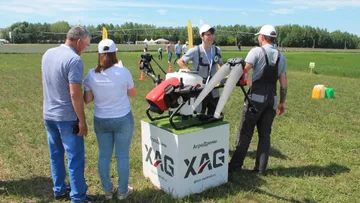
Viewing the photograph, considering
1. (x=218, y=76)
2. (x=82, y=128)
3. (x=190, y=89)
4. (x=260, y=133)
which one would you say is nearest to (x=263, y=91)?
(x=260, y=133)

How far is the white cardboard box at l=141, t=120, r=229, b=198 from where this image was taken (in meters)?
3.54

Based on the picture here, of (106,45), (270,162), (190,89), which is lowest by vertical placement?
(270,162)

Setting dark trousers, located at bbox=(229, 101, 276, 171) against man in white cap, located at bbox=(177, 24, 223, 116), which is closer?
dark trousers, located at bbox=(229, 101, 276, 171)

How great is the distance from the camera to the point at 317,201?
3.76 m

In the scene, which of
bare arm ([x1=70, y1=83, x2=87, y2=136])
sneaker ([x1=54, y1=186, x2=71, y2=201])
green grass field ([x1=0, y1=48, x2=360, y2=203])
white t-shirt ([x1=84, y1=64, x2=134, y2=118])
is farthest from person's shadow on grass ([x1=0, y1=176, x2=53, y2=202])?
white t-shirt ([x1=84, y1=64, x2=134, y2=118])

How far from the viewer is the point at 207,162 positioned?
382 cm

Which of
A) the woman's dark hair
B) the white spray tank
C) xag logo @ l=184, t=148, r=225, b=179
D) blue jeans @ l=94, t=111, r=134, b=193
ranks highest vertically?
the woman's dark hair

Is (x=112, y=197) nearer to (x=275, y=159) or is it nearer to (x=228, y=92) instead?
(x=228, y=92)

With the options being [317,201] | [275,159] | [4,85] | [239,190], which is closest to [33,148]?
[239,190]

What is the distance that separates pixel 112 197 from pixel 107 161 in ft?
1.60

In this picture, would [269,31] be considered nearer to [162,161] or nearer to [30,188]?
[162,161]

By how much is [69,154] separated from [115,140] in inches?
A: 19.4

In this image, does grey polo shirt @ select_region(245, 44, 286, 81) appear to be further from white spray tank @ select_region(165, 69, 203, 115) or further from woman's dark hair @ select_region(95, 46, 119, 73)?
woman's dark hair @ select_region(95, 46, 119, 73)

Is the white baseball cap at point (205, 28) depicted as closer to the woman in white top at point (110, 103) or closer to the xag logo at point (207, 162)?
the woman in white top at point (110, 103)
